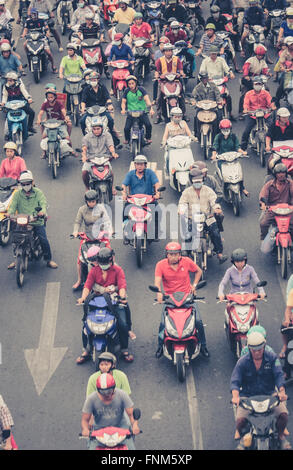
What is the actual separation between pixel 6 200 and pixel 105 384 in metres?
8.79

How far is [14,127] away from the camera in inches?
1072

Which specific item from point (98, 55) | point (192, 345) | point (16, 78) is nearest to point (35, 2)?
point (98, 55)

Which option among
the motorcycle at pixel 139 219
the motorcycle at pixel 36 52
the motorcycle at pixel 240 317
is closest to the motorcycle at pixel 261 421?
the motorcycle at pixel 240 317

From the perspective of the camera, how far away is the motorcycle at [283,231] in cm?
2103

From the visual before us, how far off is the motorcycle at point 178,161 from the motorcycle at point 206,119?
1.23 meters

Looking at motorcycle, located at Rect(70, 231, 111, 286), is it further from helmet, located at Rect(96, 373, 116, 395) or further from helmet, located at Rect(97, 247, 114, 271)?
helmet, located at Rect(96, 373, 116, 395)

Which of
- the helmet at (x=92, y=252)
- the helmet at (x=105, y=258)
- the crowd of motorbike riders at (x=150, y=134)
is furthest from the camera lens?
the helmet at (x=92, y=252)

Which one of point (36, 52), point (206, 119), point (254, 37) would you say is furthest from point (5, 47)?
point (254, 37)

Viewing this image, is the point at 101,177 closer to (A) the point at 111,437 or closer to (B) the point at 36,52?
(B) the point at 36,52

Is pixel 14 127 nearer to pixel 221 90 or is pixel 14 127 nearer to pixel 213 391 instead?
pixel 221 90

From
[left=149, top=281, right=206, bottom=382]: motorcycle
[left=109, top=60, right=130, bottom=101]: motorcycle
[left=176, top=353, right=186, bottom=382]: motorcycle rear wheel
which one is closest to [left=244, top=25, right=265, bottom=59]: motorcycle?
[left=109, top=60, right=130, bottom=101]: motorcycle

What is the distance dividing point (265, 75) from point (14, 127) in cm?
697

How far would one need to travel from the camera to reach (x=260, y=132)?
1043 inches

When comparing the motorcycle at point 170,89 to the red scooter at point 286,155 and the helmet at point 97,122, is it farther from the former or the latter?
the red scooter at point 286,155
